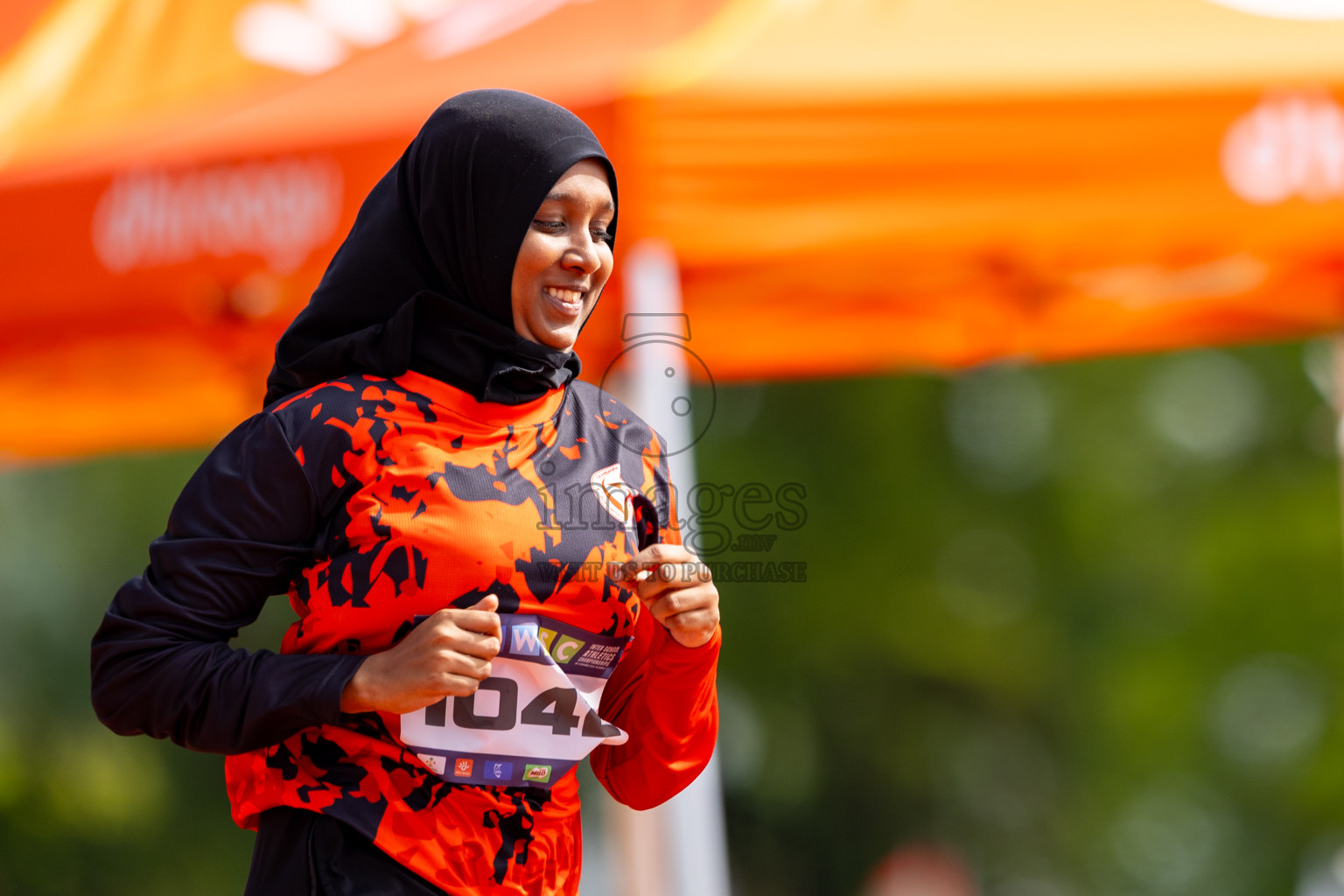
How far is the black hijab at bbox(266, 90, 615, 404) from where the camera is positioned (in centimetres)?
126

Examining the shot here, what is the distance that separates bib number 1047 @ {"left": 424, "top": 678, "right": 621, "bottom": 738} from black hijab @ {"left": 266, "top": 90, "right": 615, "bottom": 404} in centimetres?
28

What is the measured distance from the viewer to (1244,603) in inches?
224

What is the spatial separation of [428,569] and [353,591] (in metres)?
0.07

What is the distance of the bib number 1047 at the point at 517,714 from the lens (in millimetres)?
1209

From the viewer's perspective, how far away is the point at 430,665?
112 centimetres

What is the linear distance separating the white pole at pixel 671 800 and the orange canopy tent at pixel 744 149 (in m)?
0.07

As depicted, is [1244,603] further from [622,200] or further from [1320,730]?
[622,200]

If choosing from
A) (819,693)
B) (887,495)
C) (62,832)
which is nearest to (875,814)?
(819,693)
